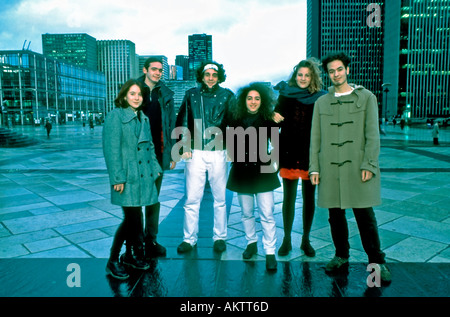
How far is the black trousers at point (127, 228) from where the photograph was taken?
118 inches

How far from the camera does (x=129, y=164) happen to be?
294 centimetres

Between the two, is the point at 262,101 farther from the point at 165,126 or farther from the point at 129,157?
the point at 129,157

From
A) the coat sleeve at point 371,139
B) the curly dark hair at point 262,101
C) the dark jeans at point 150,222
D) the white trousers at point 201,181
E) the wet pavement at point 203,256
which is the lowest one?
the wet pavement at point 203,256

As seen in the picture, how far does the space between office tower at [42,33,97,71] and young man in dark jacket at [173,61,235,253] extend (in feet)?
607

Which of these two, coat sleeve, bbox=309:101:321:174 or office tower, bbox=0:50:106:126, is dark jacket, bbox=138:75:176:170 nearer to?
coat sleeve, bbox=309:101:321:174

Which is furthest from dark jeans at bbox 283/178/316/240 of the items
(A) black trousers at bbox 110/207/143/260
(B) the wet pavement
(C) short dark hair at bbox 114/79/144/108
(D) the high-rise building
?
(D) the high-rise building

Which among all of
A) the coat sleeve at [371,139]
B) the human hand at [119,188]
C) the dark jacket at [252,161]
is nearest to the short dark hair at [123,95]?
the human hand at [119,188]

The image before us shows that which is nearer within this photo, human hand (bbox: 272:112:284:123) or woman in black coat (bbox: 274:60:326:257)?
human hand (bbox: 272:112:284:123)

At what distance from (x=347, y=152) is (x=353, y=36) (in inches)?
6060

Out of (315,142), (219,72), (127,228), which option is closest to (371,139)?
(315,142)

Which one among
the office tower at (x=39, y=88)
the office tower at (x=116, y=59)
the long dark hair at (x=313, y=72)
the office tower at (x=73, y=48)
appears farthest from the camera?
the office tower at (x=116, y=59)

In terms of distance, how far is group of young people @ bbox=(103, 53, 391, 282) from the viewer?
287 centimetres

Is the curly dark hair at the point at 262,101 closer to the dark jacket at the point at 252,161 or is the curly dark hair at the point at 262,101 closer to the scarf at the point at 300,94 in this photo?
the dark jacket at the point at 252,161

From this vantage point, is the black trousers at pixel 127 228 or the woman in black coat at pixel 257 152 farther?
the woman in black coat at pixel 257 152
